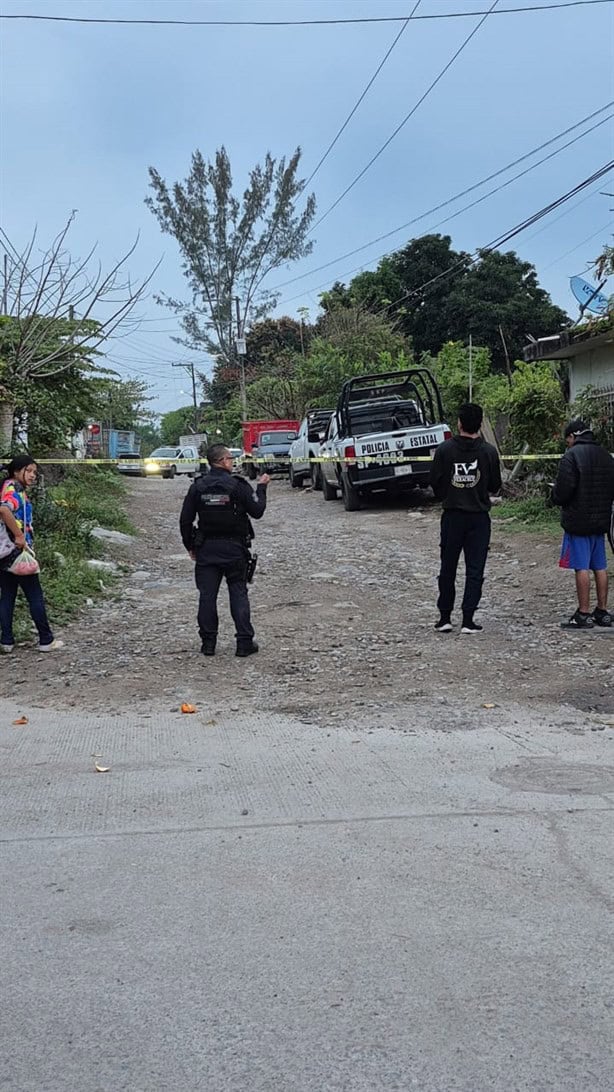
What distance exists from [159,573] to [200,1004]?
366 inches

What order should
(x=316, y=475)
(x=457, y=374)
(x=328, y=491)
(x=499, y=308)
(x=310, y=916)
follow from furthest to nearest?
(x=499, y=308), (x=457, y=374), (x=316, y=475), (x=328, y=491), (x=310, y=916)

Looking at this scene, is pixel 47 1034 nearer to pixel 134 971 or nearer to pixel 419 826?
pixel 134 971

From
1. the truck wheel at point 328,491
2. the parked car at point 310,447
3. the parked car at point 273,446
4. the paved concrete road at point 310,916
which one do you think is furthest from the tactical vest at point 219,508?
the parked car at point 273,446

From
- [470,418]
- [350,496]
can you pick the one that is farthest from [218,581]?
[350,496]

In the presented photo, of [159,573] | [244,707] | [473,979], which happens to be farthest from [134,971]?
[159,573]

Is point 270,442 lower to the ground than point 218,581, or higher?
higher

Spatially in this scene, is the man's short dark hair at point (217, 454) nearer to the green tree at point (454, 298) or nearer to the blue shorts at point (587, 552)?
the blue shorts at point (587, 552)

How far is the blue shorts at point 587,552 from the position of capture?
840 centimetres

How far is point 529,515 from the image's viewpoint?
49.2 ft

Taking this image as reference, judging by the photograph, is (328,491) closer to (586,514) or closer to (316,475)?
(316,475)

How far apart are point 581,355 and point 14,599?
547 inches

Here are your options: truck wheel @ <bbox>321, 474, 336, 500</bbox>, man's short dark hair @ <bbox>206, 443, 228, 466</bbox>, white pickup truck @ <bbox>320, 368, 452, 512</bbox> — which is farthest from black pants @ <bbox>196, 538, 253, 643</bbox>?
truck wheel @ <bbox>321, 474, 336, 500</bbox>

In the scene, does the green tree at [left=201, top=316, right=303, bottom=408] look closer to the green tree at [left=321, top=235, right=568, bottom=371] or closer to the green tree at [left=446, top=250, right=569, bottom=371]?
the green tree at [left=321, top=235, right=568, bottom=371]

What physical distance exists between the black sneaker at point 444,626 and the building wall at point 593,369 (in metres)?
9.48
